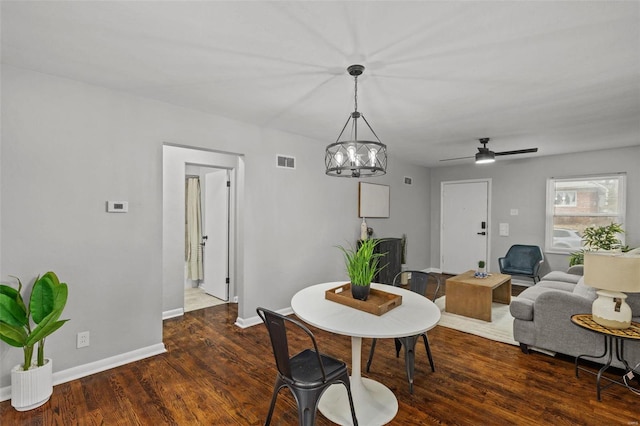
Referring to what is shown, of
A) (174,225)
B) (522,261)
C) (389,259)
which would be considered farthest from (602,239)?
(174,225)

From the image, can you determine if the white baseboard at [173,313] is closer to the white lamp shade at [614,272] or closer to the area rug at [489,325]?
the area rug at [489,325]

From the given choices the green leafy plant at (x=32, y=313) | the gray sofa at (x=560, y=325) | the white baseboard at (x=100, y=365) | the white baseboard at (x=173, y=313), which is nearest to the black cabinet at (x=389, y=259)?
the gray sofa at (x=560, y=325)

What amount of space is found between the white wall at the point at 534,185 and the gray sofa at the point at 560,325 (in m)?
2.82

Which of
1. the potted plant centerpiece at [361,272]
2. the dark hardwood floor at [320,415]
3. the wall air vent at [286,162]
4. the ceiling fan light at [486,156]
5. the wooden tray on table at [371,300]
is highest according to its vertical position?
the ceiling fan light at [486,156]

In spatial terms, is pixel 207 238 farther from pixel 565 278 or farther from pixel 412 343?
pixel 565 278

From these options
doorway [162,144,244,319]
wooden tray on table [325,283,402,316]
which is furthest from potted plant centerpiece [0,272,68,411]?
wooden tray on table [325,283,402,316]

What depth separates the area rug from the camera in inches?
135

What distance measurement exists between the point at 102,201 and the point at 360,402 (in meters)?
2.65

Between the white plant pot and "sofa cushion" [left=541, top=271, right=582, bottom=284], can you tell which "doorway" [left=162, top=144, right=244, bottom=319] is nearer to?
the white plant pot

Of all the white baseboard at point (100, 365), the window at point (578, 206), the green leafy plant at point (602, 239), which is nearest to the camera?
the white baseboard at point (100, 365)

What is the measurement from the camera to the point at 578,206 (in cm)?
537

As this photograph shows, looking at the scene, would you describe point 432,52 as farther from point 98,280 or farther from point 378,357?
point 98,280

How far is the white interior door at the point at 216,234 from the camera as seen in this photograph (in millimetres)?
4746

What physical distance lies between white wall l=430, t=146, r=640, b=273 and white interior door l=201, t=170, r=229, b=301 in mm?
4875
